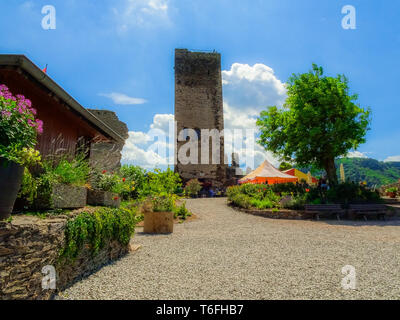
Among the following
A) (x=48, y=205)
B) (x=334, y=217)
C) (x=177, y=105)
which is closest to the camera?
(x=48, y=205)

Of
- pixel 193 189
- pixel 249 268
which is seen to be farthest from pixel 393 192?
pixel 249 268

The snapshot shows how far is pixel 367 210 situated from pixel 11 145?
13.0m

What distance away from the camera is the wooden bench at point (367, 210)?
36.9 ft

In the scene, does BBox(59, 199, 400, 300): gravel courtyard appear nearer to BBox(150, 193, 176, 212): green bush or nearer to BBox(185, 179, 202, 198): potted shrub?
BBox(150, 193, 176, 212): green bush

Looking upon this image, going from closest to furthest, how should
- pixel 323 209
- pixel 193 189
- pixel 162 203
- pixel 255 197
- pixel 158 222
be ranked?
1. pixel 158 222
2. pixel 162 203
3. pixel 323 209
4. pixel 255 197
5. pixel 193 189

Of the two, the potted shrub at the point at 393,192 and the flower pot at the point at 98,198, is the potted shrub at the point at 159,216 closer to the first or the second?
the flower pot at the point at 98,198

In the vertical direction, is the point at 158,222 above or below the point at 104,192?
below

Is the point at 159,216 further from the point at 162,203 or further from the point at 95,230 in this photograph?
the point at 95,230

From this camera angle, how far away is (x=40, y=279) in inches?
109

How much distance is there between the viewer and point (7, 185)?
104 inches

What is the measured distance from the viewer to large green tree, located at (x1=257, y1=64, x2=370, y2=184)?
1452 centimetres
